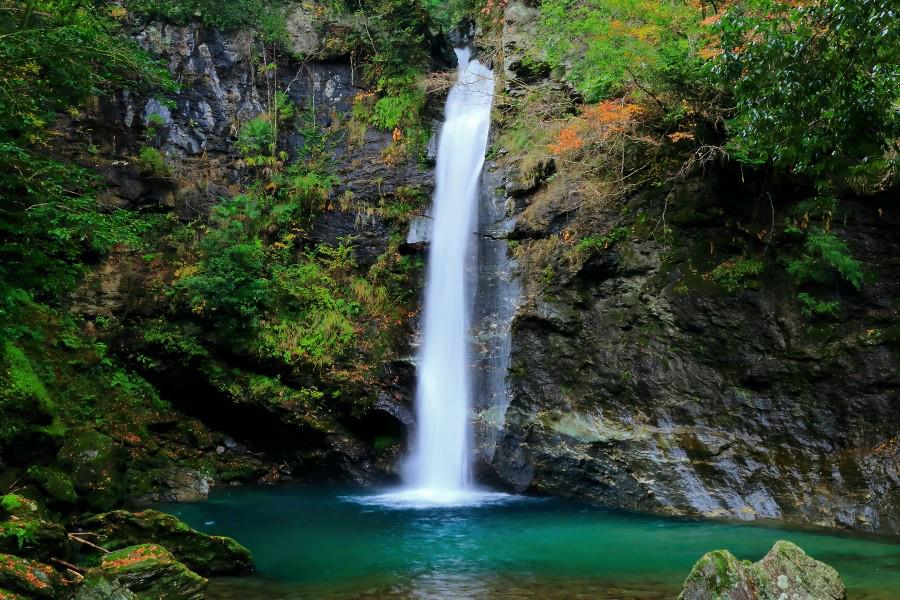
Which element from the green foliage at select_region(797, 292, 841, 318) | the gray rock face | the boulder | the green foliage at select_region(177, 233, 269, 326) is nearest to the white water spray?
the gray rock face

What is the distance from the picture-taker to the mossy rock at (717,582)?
4.98 meters

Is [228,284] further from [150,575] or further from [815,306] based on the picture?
[815,306]

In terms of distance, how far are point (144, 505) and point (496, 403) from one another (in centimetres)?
697

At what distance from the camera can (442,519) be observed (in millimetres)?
10227

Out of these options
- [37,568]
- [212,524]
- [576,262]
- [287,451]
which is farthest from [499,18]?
[37,568]

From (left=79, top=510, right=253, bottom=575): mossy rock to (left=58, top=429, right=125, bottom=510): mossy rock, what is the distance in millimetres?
1533

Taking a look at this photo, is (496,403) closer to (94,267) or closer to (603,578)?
(603,578)

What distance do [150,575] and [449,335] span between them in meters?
9.21

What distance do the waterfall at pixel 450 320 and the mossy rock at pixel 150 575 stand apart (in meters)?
6.46

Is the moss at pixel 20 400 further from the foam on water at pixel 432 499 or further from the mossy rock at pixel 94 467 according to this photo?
the foam on water at pixel 432 499

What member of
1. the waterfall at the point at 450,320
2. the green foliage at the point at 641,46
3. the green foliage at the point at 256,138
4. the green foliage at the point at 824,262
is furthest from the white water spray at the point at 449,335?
the green foliage at the point at 824,262

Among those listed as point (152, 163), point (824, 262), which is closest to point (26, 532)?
point (824, 262)

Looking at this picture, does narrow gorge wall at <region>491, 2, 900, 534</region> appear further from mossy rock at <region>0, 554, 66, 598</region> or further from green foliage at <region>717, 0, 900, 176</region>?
mossy rock at <region>0, 554, 66, 598</region>

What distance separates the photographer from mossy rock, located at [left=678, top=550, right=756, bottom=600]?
16.4 feet
